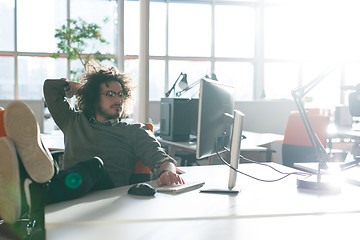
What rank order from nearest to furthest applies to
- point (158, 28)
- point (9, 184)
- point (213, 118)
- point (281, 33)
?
point (9, 184) → point (213, 118) → point (158, 28) → point (281, 33)

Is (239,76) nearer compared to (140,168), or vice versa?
(140,168)

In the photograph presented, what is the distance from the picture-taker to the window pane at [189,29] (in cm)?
712

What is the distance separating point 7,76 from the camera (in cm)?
660

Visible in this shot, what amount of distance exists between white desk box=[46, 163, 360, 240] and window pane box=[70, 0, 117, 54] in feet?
19.3

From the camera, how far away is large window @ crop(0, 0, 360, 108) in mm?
6664

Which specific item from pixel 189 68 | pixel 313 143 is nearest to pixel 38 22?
pixel 189 68

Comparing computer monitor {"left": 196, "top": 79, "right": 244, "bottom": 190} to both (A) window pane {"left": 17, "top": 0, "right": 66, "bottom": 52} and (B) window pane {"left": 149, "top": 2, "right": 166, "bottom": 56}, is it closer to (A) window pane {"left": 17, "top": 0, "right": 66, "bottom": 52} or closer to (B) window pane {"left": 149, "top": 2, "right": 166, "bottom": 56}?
(B) window pane {"left": 149, "top": 2, "right": 166, "bottom": 56}

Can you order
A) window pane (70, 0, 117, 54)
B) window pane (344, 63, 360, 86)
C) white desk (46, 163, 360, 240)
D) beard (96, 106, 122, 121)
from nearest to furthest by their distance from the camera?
white desk (46, 163, 360, 240)
beard (96, 106, 122, 121)
window pane (70, 0, 117, 54)
window pane (344, 63, 360, 86)

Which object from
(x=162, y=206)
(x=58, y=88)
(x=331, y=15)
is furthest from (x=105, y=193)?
(x=331, y=15)

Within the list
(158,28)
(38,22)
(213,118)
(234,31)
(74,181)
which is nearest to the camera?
(74,181)

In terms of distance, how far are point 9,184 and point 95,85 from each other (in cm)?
114

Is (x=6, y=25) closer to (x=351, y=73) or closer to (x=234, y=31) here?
(x=234, y=31)

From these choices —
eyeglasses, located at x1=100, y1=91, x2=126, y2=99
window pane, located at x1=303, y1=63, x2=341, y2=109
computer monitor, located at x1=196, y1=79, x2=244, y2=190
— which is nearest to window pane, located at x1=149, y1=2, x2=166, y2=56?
window pane, located at x1=303, y1=63, x2=341, y2=109

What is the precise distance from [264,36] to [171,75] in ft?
6.66
